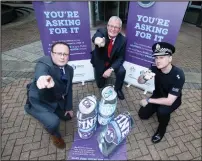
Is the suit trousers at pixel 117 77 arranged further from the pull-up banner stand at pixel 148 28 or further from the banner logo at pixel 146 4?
the banner logo at pixel 146 4

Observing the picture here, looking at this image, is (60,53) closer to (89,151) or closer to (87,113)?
(87,113)

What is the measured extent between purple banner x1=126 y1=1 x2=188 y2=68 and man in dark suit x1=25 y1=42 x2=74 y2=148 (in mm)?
1617

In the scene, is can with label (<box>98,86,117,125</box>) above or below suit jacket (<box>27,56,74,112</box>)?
below

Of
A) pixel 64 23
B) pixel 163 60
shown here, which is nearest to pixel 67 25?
pixel 64 23

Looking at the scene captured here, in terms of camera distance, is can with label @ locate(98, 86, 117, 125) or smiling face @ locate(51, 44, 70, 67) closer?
smiling face @ locate(51, 44, 70, 67)

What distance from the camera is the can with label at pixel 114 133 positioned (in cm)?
227

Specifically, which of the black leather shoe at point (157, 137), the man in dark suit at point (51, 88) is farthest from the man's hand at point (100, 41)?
the black leather shoe at point (157, 137)

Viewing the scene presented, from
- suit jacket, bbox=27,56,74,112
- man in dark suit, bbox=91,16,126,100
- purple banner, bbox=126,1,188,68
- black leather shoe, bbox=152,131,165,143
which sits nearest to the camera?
suit jacket, bbox=27,56,74,112

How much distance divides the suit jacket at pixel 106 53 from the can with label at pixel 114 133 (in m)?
1.27

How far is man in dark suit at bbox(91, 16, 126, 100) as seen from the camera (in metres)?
3.01

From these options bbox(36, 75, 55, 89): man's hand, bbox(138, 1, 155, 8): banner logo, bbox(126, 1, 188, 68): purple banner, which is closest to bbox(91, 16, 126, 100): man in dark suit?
bbox(126, 1, 188, 68): purple banner

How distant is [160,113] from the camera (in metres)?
2.49

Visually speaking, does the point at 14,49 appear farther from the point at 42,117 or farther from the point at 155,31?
the point at 155,31

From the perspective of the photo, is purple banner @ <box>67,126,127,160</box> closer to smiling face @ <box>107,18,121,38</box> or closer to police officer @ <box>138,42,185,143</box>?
police officer @ <box>138,42,185,143</box>
